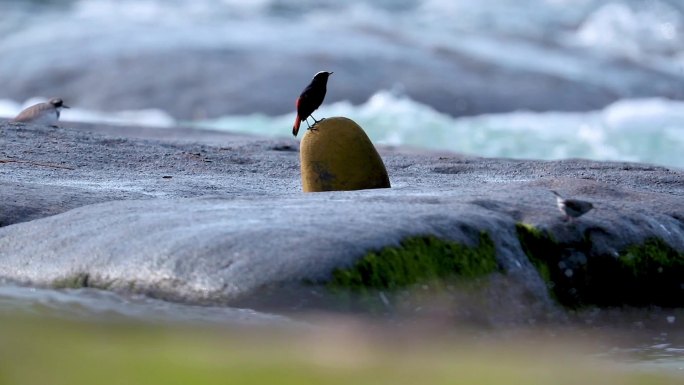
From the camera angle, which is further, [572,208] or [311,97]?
[311,97]

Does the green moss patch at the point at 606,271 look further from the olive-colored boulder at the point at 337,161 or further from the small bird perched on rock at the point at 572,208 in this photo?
the olive-colored boulder at the point at 337,161

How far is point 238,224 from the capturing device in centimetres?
398

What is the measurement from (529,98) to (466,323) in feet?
42.8

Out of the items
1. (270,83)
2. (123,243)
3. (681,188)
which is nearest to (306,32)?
(270,83)

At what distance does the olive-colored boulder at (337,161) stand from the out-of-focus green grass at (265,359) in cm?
189

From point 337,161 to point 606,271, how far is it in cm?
145

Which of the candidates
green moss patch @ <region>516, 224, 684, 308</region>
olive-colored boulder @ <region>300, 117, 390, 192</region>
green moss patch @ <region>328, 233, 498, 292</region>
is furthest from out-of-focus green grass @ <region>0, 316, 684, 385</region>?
olive-colored boulder @ <region>300, 117, 390, 192</region>

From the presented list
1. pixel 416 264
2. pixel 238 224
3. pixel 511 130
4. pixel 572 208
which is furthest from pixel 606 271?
pixel 511 130

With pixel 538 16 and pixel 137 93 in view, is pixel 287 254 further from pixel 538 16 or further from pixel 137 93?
pixel 538 16

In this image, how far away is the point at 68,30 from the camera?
18.6m

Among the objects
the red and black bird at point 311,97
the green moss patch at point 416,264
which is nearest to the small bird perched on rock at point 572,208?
the green moss patch at point 416,264

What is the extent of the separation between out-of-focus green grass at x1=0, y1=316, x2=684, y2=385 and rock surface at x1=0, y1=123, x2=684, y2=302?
31cm

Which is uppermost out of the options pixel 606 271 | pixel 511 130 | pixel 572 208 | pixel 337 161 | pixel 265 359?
pixel 511 130

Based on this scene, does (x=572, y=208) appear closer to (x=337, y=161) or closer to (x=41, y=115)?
(x=337, y=161)
